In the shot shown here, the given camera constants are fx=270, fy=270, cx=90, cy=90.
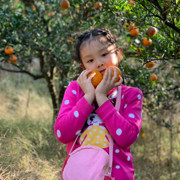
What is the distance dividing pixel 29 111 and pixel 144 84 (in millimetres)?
3236

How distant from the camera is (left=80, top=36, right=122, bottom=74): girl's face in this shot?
4.18ft

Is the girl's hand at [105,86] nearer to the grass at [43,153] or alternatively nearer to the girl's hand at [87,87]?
the girl's hand at [87,87]

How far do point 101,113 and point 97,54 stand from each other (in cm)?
30

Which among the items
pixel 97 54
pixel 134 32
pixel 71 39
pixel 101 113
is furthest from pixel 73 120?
pixel 71 39

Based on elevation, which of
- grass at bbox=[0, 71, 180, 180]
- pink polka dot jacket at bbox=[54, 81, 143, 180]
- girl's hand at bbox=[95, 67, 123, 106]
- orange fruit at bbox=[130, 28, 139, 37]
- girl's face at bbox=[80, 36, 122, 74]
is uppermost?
girl's face at bbox=[80, 36, 122, 74]

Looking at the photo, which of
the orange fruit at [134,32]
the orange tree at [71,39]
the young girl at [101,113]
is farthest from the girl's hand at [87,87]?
the orange fruit at [134,32]

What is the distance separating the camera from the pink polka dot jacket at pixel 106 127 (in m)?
1.12

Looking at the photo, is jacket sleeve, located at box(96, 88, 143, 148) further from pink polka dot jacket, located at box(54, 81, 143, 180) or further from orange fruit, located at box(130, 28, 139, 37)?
orange fruit, located at box(130, 28, 139, 37)

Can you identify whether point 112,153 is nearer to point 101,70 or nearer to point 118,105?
point 118,105

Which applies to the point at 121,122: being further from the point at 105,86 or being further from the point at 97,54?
the point at 97,54

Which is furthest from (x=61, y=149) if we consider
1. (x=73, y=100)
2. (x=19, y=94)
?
(x=19, y=94)

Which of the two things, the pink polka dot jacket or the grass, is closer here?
the pink polka dot jacket

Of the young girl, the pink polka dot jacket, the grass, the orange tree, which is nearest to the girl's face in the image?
the young girl

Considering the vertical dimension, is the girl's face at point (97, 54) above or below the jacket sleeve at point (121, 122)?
above
